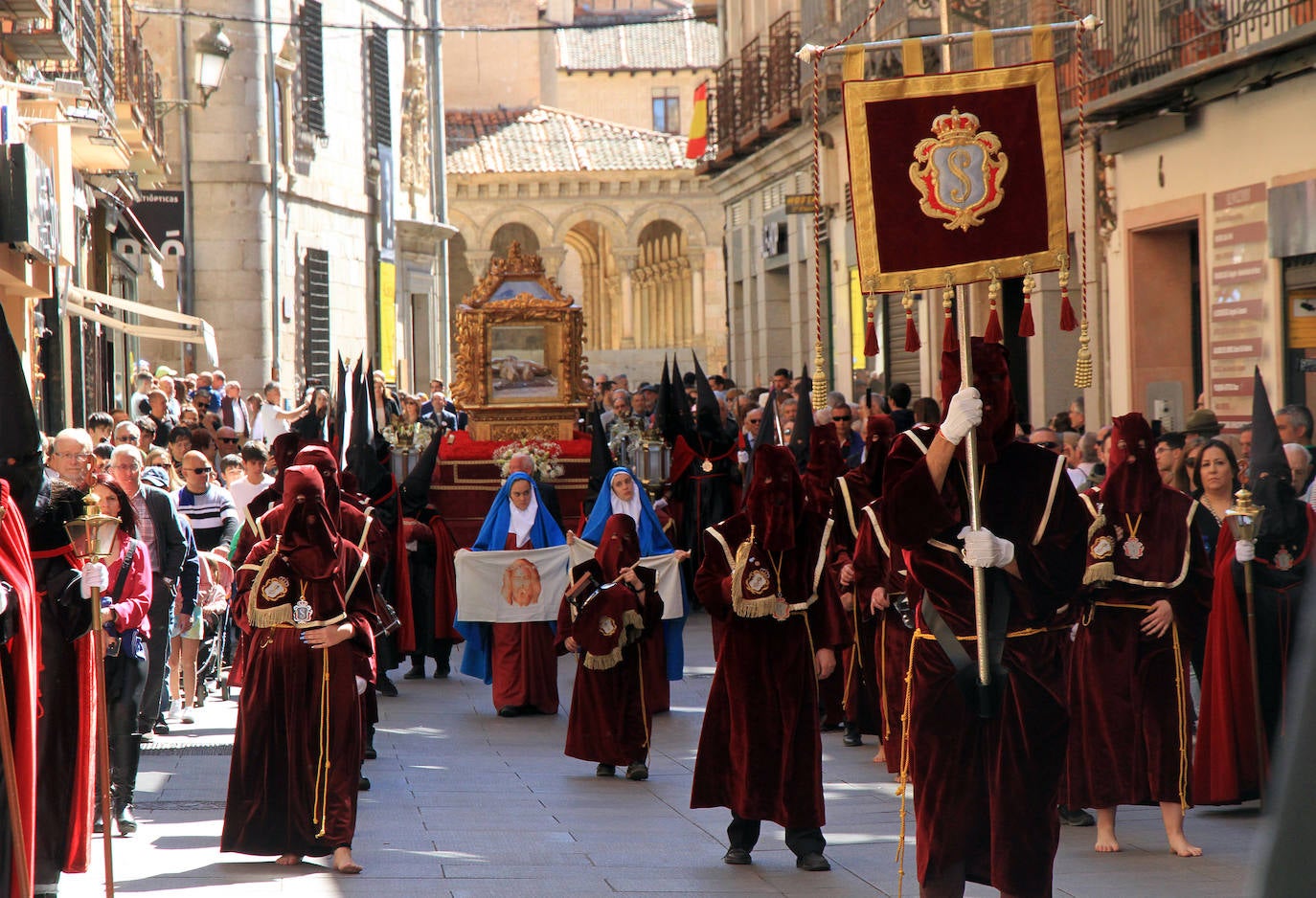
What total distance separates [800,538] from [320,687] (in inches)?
85.7

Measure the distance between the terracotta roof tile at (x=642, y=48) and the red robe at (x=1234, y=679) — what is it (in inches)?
2155

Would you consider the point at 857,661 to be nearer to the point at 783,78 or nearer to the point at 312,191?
the point at 783,78

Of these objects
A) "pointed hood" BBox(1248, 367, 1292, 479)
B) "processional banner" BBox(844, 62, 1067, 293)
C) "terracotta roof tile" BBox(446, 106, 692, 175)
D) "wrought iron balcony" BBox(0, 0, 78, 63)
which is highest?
"terracotta roof tile" BBox(446, 106, 692, 175)

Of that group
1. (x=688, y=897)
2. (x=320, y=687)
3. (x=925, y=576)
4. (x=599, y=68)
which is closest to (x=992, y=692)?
(x=925, y=576)

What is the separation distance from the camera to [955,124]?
6.15 meters

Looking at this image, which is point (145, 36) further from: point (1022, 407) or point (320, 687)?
point (320, 687)

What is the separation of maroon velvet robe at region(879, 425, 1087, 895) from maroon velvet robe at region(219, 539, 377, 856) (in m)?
2.81

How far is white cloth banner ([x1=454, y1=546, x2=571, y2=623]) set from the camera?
12.1 metres

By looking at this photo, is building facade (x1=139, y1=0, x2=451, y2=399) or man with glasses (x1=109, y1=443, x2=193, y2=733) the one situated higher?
building facade (x1=139, y1=0, x2=451, y2=399)

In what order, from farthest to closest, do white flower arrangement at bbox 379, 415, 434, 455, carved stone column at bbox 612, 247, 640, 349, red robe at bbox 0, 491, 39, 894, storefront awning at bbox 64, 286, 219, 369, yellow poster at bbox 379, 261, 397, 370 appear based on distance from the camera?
carved stone column at bbox 612, 247, 640, 349
yellow poster at bbox 379, 261, 397, 370
storefront awning at bbox 64, 286, 219, 369
white flower arrangement at bbox 379, 415, 434, 455
red robe at bbox 0, 491, 39, 894

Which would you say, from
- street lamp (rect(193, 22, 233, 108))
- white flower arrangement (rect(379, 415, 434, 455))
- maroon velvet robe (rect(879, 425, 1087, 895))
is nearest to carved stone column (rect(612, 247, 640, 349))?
street lamp (rect(193, 22, 233, 108))

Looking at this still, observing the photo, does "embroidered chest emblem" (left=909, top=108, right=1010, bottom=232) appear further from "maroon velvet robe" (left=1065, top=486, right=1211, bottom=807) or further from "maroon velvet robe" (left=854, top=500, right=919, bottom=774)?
"maroon velvet robe" (left=1065, top=486, right=1211, bottom=807)

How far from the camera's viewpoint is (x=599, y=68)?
200 feet

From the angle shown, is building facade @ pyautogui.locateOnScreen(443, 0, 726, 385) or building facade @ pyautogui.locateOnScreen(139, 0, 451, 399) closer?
building facade @ pyautogui.locateOnScreen(139, 0, 451, 399)
